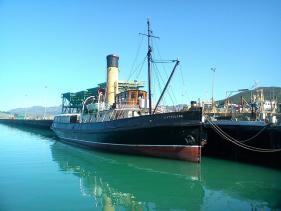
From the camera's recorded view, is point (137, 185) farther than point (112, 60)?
No

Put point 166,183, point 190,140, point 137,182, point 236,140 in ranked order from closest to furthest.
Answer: point 166,183 → point 137,182 → point 190,140 → point 236,140

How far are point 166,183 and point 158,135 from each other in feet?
20.6

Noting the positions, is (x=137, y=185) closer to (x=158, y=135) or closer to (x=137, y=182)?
(x=137, y=182)

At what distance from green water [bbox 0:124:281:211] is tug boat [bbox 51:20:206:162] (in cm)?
88

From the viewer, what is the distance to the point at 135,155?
2330 centimetres

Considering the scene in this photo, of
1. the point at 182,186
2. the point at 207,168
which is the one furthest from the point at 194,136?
the point at 182,186

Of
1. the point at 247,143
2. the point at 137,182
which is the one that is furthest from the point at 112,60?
the point at 137,182

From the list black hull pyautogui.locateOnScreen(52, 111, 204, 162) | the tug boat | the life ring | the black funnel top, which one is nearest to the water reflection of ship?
black hull pyautogui.locateOnScreen(52, 111, 204, 162)

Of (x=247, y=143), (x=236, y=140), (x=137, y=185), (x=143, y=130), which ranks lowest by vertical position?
(x=137, y=185)

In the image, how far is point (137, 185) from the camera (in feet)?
50.6

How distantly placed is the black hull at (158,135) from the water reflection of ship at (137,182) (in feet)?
2.35

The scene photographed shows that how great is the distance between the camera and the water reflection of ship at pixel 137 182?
504 inches

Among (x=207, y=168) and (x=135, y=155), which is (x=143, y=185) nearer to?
(x=207, y=168)

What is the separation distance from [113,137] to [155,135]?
4.33 meters
